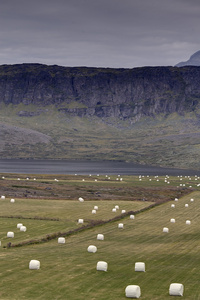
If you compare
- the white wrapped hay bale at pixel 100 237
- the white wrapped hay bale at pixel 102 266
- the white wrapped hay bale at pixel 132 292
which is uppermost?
the white wrapped hay bale at pixel 132 292

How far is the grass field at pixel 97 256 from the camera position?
3669 centimetres

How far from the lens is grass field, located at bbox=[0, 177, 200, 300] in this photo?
36.7 m

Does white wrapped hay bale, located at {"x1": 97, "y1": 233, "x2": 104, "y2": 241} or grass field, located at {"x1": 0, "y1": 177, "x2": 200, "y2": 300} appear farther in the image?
white wrapped hay bale, located at {"x1": 97, "y1": 233, "x2": 104, "y2": 241}

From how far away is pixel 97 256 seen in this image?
50250 mm

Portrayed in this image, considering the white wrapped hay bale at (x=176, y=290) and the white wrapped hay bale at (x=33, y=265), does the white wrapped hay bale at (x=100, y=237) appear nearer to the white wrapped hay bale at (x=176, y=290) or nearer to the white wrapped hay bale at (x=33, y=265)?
the white wrapped hay bale at (x=33, y=265)

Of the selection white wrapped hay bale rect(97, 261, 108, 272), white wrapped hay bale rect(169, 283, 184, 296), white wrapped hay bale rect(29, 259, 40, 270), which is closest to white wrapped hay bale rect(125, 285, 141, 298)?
white wrapped hay bale rect(169, 283, 184, 296)

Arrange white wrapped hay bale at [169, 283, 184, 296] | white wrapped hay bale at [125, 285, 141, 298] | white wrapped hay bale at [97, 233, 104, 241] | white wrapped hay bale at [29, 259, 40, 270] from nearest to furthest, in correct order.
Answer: white wrapped hay bale at [125, 285, 141, 298] → white wrapped hay bale at [169, 283, 184, 296] → white wrapped hay bale at [29, 259, 40, 270] → white wrapped hay bale at [97, 233, 104, 241]

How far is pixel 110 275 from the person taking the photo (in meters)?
41.3

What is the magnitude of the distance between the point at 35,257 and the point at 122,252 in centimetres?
968

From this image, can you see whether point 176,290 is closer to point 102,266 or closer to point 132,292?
point 132,292

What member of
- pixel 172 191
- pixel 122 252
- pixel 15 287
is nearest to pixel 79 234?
pixel 122 252

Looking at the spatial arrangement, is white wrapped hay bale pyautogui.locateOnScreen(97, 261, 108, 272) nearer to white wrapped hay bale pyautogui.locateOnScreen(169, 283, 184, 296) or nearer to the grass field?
the grass field

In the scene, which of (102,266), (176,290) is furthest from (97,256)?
(176,290)

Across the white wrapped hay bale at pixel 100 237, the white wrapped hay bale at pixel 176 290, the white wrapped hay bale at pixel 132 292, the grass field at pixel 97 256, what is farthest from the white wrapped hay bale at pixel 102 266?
the white wrapped hay bale at pixel 100 237
